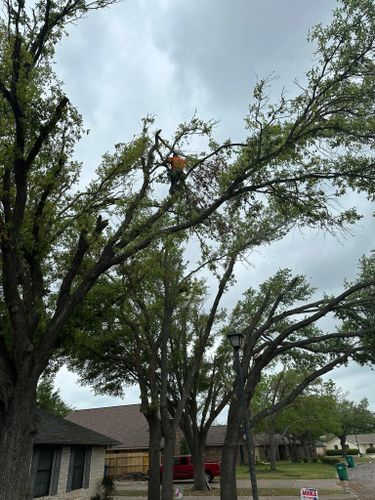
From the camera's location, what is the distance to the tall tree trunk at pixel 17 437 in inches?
270

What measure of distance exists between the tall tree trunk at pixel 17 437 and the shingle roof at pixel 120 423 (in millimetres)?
30050

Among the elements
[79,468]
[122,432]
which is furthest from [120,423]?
[79,468]

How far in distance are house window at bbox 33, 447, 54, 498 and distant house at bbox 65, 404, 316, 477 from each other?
16.8 m

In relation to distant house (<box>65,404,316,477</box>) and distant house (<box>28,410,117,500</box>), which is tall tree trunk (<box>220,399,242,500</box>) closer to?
distant house (<box>28,410,117,500</box>)

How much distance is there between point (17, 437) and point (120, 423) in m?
36.7

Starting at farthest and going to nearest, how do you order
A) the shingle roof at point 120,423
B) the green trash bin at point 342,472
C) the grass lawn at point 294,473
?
the shingle roof at point 120,423
the grass lawn at point 294,473
the green trash bin at point 342,472

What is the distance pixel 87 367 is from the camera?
21.0 meters

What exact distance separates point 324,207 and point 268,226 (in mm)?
5413

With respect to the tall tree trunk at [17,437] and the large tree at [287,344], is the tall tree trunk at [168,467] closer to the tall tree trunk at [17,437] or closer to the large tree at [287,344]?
the large tree at [287,344]

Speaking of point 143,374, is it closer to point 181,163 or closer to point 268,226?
point 268,226

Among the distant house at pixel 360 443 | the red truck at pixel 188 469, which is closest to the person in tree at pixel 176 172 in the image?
the red truck at pixel 188 469

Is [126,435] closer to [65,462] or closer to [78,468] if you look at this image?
[78,468]

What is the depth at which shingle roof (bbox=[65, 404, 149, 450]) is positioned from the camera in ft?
121

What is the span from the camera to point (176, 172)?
10.2 m
